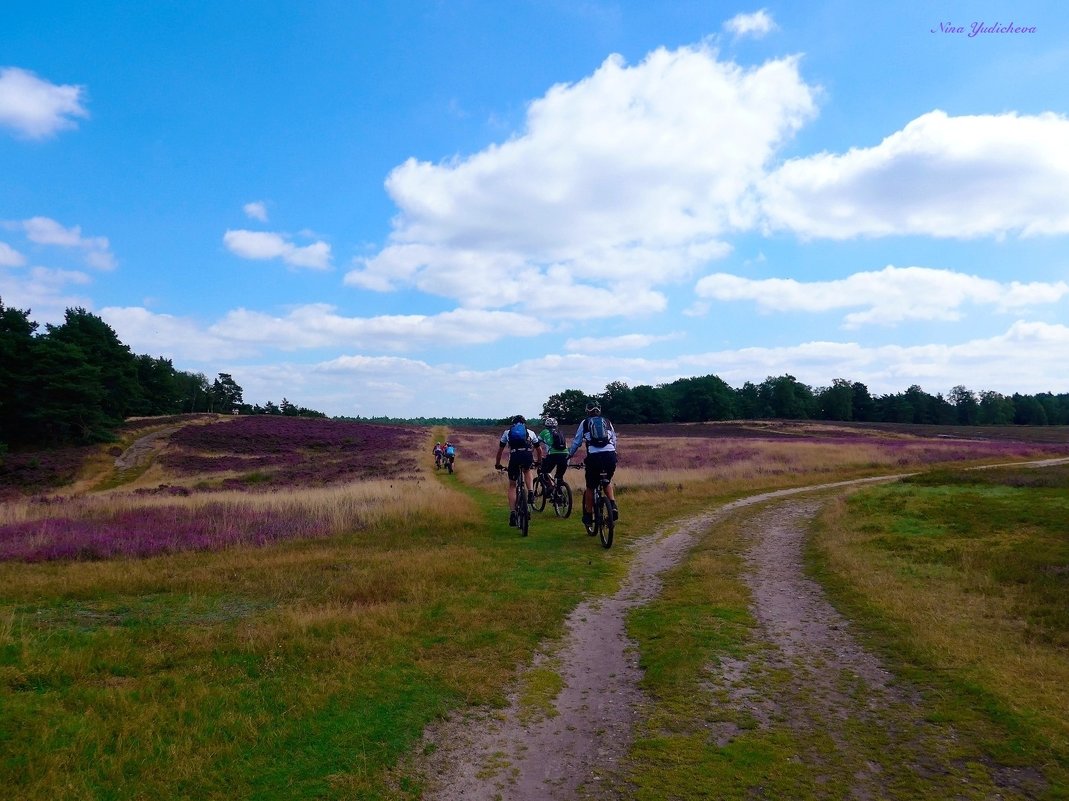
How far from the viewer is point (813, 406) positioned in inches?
5955

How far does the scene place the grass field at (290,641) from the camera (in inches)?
174

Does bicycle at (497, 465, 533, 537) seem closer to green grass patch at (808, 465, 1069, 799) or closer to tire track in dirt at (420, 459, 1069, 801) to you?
tire track in dirt at (420, 459, 1069, 801)

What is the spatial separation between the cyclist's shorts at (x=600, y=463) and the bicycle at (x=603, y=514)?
0.09 metres

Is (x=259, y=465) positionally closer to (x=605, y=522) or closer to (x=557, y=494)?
(x=557, y=494)

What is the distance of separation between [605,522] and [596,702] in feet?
24.4

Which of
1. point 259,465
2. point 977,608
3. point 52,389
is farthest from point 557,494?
point 52,389

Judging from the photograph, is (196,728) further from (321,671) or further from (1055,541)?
(1055,541)

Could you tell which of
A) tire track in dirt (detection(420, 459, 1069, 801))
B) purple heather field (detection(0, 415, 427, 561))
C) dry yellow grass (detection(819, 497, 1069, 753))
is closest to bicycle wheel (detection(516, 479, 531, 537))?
tire track in dirt (detection(420, 459, 1069, 801))

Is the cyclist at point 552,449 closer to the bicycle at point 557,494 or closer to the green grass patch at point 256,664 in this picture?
the bicycle at point 557,494

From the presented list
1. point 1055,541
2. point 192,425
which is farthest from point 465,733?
point 192,425

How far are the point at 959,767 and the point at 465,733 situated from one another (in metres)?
3.71

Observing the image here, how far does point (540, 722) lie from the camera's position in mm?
5352

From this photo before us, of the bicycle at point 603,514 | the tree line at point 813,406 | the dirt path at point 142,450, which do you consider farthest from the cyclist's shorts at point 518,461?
the tree line at point 813,406

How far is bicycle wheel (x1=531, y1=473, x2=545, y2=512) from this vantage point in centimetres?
1773
